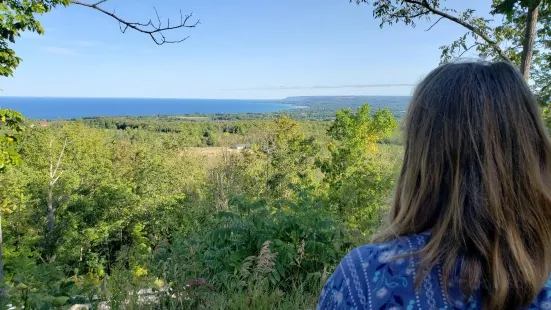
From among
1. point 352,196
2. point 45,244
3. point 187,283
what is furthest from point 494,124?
point 45,244

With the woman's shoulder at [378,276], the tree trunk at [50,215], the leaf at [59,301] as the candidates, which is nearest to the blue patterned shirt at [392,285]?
the woman's shoulder at [378,276]

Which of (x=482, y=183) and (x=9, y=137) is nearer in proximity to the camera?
(x=482, y=183)

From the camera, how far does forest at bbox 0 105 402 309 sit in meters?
2.50

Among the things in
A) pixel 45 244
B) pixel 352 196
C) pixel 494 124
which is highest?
pixel 494 124

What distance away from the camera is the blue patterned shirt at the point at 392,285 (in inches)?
28.0

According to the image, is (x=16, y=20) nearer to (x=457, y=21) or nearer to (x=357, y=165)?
(x=457, y=21)

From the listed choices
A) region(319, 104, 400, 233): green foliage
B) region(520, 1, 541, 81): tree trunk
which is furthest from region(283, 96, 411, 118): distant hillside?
region(319, 104, 400, 233): green foliage

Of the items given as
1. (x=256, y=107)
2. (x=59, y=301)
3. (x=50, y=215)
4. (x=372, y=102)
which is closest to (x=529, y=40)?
(x=372, y=102)

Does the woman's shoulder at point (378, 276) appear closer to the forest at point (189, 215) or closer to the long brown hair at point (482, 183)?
the long brown hair at point (482, 183)

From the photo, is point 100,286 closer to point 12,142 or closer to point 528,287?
point 528,287

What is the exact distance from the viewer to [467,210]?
75 cm

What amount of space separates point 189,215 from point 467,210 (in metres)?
20.1

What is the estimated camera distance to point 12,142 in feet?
18.3

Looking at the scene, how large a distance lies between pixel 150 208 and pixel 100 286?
20411 mm
